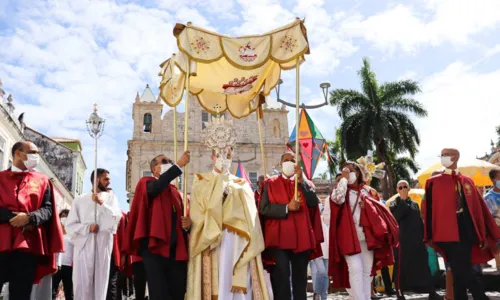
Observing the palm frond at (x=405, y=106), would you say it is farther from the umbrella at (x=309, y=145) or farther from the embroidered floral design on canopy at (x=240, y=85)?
the embroidered floral design on canopy at (x=240, y=85)

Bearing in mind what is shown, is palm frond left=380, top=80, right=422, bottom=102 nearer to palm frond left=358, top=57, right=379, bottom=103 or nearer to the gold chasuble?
palm frond left=358, top=57, right=379, bottom=103

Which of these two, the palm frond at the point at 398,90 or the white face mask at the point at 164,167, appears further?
the palm frond at the point at 398,90

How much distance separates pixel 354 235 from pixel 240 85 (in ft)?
10.4

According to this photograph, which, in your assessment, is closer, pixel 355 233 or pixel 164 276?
pixel 164 276

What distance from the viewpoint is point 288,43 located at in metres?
6.92

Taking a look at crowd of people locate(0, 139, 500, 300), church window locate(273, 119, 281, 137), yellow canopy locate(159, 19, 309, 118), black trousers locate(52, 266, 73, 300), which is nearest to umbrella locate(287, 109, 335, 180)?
yellow canopy locate(159, 19, 309, 118)

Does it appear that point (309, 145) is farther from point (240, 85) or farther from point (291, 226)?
point (291, 226)

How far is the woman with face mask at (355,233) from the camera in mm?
6367

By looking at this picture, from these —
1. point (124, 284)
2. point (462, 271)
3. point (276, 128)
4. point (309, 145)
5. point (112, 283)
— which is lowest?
point (124, 284)

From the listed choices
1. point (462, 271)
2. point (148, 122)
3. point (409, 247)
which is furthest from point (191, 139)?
point (462, 271)

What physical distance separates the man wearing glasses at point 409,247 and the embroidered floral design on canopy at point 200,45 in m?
4.33

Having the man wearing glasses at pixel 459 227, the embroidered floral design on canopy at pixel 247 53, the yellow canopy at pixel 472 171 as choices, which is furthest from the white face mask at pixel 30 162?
the yellow canopy at pixel 472 171

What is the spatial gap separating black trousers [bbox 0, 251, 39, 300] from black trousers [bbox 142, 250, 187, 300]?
4.16ft

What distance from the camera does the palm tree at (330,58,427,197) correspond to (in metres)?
34.1
